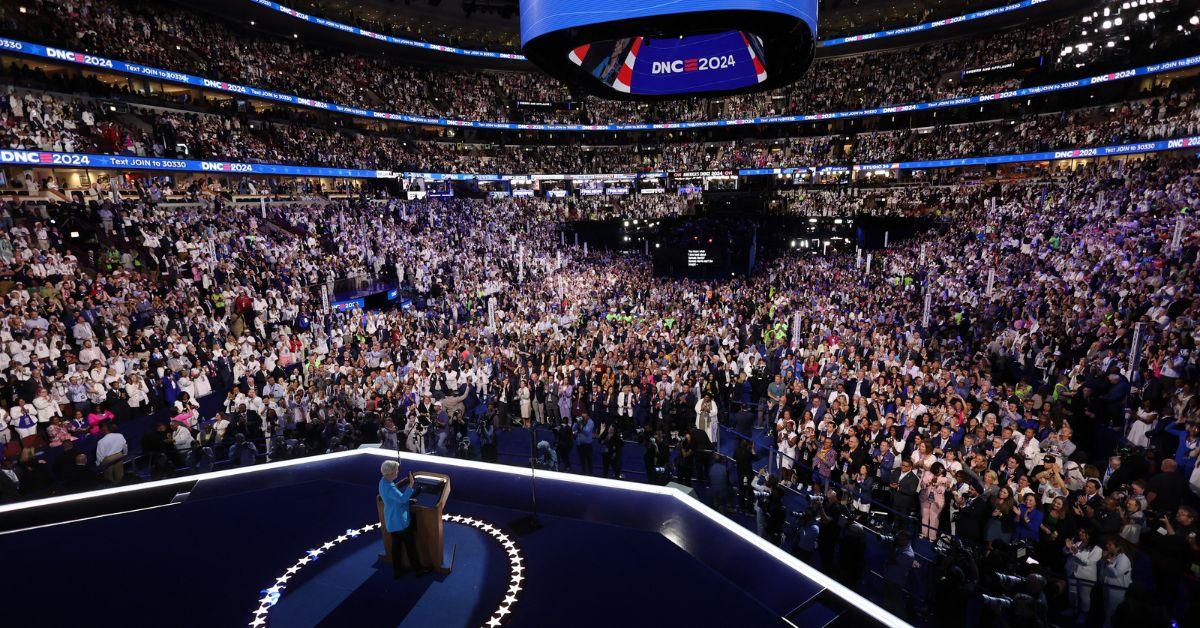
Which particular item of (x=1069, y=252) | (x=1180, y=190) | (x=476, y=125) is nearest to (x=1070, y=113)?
(x=1180, y=190)

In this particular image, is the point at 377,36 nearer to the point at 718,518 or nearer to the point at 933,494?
the point at 718,518

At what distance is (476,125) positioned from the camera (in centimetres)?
4053

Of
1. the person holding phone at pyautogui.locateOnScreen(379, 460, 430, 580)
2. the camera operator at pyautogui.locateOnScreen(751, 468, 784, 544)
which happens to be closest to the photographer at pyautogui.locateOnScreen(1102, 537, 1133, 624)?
the camera operator at pyautogui.locateOnScreen(751, 468, 784, 544)

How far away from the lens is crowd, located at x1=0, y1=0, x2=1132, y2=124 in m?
23.4

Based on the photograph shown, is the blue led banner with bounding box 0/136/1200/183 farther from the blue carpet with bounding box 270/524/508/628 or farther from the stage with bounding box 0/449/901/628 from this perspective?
the blue carpet with bounding box 270/524/508/628

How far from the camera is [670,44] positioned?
21.8 ft

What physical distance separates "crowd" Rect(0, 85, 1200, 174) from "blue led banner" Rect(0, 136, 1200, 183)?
0.33 meters

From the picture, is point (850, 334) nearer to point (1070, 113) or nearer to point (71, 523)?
point (71, 523)

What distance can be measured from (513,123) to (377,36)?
10899 mm

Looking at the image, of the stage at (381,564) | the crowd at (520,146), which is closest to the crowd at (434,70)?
the crowd at (520,146)

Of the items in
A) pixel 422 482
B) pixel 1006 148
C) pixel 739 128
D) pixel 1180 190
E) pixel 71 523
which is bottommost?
pixel 71 523

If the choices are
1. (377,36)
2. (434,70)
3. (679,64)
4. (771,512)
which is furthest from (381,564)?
(434,70)

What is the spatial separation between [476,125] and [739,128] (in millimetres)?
19857

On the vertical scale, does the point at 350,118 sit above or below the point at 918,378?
above
